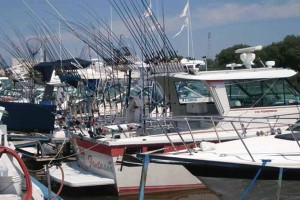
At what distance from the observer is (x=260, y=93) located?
1207 cm

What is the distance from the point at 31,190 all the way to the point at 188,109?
665cm

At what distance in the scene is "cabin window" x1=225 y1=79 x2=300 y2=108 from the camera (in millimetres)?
11945

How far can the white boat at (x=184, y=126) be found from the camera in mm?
10820

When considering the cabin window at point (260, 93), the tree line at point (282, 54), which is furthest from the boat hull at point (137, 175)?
the tree line at point (282, 54)

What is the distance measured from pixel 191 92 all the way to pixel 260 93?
5.69ft

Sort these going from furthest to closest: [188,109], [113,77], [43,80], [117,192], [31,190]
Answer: [43,80], [113,77], [188,109], [117,192], [31,190]

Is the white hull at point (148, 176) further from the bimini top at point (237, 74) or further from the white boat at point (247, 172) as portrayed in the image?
the white boat at point (247, 172)

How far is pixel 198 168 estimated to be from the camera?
726 cm

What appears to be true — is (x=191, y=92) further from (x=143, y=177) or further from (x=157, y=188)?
(x=143, y=177)

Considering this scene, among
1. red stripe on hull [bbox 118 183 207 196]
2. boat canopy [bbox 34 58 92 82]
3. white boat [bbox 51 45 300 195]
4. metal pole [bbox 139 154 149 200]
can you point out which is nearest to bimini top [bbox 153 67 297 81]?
white boat [bbox 51 45 300 195]

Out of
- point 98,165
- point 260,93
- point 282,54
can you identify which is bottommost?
point 98,165

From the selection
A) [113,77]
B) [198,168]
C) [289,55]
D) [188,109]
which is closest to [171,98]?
[188,109]

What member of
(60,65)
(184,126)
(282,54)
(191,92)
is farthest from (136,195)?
(282,54)

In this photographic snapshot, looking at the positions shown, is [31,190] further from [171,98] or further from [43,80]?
[43,80]
